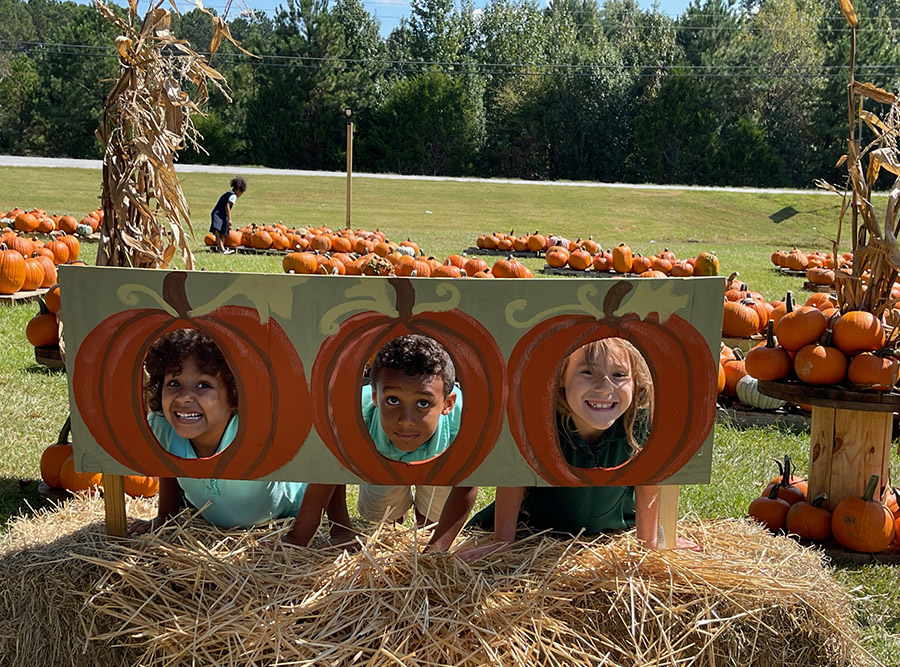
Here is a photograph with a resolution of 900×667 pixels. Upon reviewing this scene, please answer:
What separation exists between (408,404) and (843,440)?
97.3 inches

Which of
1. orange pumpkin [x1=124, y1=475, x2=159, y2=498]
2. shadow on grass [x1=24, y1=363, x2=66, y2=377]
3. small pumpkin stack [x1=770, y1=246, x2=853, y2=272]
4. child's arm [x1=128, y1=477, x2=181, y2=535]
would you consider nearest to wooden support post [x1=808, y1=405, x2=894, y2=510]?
child's arm [x1=128, y1=477, x2=181, y2=535]

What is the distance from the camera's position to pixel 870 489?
4.14 metres

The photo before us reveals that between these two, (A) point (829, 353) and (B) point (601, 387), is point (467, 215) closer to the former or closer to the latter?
(A) point (829, 353)

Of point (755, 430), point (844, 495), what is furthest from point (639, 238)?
point (844, 495)

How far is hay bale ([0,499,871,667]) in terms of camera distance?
2441mm

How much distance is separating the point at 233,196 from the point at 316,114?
3006cm

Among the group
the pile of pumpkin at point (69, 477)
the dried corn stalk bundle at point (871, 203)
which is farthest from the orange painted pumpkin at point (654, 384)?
the pile of pumpkin at point (69, 477)

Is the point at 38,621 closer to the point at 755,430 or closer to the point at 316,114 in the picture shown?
the point at 755,430

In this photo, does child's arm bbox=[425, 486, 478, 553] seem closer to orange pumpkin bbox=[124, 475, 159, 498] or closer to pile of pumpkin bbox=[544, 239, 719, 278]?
orange pumpkin bbox=[124, 475, 159, 498]

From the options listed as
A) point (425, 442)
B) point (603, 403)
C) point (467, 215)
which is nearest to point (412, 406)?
point (425, 442)

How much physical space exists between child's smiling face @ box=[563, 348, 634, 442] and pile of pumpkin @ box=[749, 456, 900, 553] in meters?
1.61

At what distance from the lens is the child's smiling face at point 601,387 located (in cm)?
282

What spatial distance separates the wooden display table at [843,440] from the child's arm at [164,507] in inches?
114

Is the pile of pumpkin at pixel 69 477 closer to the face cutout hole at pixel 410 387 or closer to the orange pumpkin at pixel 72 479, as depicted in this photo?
the orange pumpkin at pixel 72 479
